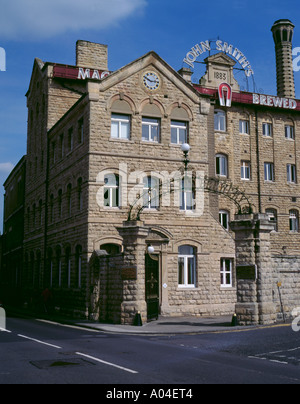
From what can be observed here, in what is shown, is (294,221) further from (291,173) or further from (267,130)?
(267,130)

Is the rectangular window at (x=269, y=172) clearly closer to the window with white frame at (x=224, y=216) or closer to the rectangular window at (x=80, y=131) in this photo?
the window with white frame at (x=224, y=216)

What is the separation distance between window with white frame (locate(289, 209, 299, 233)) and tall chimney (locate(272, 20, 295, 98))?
12.4 meters

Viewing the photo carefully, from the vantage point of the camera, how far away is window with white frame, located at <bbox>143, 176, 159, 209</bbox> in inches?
1021

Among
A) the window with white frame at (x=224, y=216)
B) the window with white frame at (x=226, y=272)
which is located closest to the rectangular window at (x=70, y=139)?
the window with white frame at (x=226, y=272)

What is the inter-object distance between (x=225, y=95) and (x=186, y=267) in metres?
14.9

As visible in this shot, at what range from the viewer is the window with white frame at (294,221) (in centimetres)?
3734

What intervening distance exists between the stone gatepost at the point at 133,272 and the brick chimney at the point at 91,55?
57.0 ft

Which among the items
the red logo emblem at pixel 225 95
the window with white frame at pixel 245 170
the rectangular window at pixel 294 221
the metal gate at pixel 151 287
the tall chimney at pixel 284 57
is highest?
the tall chimney at pixel 284 57

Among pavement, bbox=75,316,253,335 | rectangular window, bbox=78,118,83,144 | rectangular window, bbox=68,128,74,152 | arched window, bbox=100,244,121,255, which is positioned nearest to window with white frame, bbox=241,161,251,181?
rectangular window, bbox=68,128,74,152

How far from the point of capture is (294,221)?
1476 inches

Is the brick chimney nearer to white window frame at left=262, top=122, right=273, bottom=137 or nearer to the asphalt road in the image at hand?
white window frame at left=262, top=122, right=273, bottom=137

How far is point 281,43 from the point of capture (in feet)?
154

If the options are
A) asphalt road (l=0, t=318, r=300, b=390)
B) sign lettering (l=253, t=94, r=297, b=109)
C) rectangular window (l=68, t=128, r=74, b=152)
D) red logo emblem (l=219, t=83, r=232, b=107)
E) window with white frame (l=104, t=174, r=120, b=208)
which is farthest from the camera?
sign lettering (l=253, t=94, r=297, b=109)

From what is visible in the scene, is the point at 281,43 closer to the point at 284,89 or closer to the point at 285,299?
the point at 284,89
